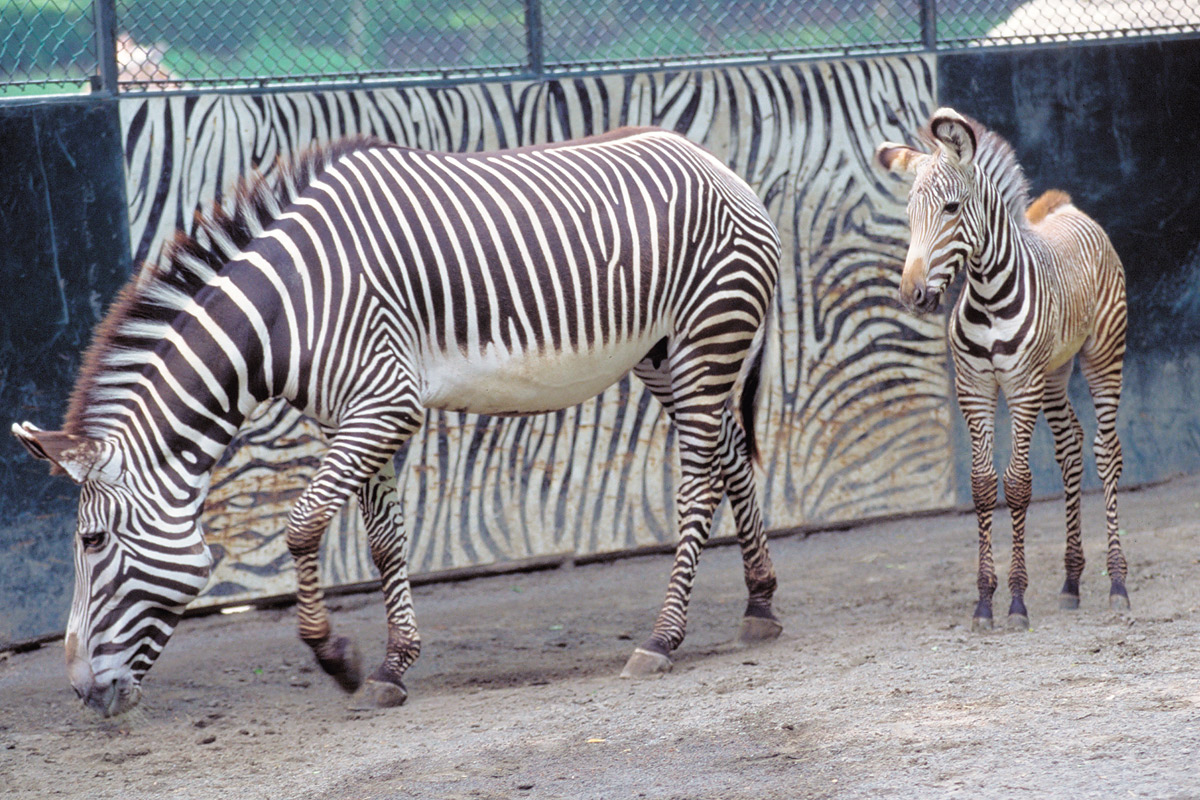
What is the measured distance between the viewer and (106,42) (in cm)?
571

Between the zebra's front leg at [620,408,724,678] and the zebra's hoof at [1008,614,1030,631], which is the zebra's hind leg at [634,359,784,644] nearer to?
the zebra's front leg at [620,408,724,678]

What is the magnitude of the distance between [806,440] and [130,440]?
12.5 feet

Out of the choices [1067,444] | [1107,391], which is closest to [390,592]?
[1067,444]

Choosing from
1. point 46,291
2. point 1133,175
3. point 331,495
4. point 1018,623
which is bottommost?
point 1018,623

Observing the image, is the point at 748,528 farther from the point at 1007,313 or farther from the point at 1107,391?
the point at 1107,391

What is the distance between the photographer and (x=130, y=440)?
169 inches

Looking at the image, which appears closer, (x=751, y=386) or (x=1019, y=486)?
(x=1019, y=486)

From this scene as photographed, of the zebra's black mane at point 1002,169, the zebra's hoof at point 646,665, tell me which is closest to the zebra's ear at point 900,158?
the zebra's black mane at point 1002,169

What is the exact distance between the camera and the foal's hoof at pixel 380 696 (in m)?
4.71

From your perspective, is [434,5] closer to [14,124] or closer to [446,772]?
[14,124]

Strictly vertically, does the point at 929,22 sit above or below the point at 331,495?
above

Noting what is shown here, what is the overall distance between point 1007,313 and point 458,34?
3212 millimetres

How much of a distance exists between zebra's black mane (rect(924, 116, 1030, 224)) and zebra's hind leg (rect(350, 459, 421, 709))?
8.95 ft

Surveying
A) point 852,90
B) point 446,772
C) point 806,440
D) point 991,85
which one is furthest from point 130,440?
point 991,85
